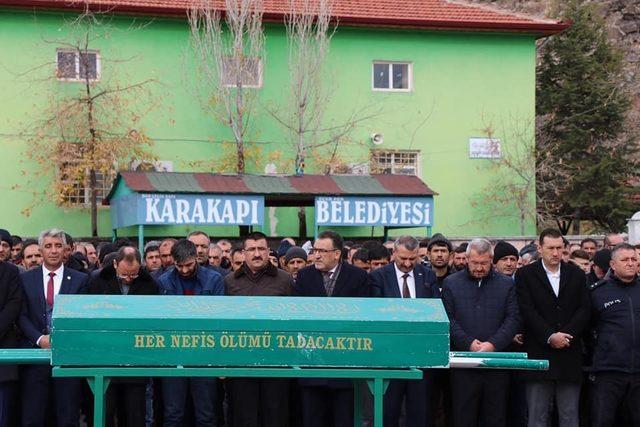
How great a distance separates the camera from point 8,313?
31.9ft

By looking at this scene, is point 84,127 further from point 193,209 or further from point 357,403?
point 357,403

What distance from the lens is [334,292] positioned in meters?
9.88

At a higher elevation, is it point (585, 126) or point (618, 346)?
point (585, 126)

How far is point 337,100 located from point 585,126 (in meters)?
11.0

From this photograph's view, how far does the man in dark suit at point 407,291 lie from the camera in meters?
10.2

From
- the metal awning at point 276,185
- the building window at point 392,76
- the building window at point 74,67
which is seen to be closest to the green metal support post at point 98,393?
the metal awning at point 276,185

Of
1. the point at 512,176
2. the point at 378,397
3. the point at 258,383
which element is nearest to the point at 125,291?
the point at 258,383

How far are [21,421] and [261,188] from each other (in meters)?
14.5

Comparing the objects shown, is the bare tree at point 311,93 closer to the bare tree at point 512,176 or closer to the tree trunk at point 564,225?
the bare tree at point 512,176

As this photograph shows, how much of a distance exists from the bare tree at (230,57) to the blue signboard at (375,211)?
20.1ft

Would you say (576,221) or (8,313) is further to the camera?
(576,221)

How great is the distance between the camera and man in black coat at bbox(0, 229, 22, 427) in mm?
9719

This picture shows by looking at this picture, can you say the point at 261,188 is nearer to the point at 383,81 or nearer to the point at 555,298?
the point at 383,81

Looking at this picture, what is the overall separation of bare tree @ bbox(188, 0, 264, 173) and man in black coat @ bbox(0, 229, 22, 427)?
2036cm
